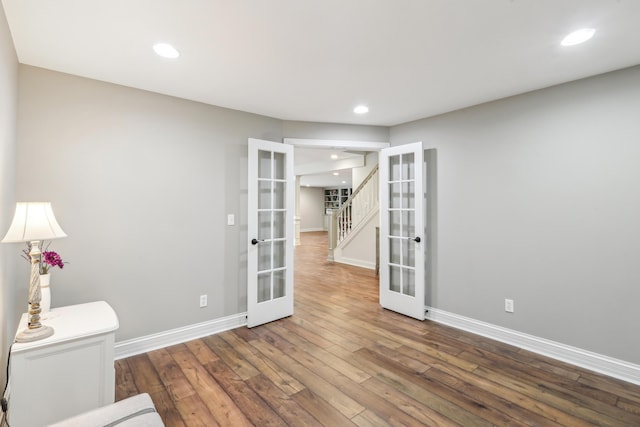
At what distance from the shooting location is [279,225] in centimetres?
367

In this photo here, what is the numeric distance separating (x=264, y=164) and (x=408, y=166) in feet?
5.93

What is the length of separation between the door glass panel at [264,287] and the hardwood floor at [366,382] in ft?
1.11

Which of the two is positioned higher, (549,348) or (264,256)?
Answer: (264,256)

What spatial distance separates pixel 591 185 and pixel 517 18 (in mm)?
1655

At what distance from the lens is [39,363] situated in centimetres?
164

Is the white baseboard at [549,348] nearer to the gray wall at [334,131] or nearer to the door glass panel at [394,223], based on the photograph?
the door glass panel at [394,223]

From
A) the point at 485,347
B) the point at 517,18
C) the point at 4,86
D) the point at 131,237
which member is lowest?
the point at 485,347

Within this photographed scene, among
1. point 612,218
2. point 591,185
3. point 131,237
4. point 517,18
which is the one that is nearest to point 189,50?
point 131,237

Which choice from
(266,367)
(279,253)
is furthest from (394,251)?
(266,367)

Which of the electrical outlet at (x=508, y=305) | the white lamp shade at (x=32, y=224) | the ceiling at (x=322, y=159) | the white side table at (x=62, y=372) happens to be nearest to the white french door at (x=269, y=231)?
the white side table at (x=62, y=372)

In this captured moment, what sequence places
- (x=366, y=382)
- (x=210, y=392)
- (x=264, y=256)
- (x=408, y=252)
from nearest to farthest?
(x=210, y=392) → (x=366, y=382) → (x=264, y=256) → (x=408, y=252)

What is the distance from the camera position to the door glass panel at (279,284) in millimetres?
3621

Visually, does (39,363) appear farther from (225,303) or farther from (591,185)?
(591,185)

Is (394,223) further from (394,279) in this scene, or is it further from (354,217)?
(354,217)
